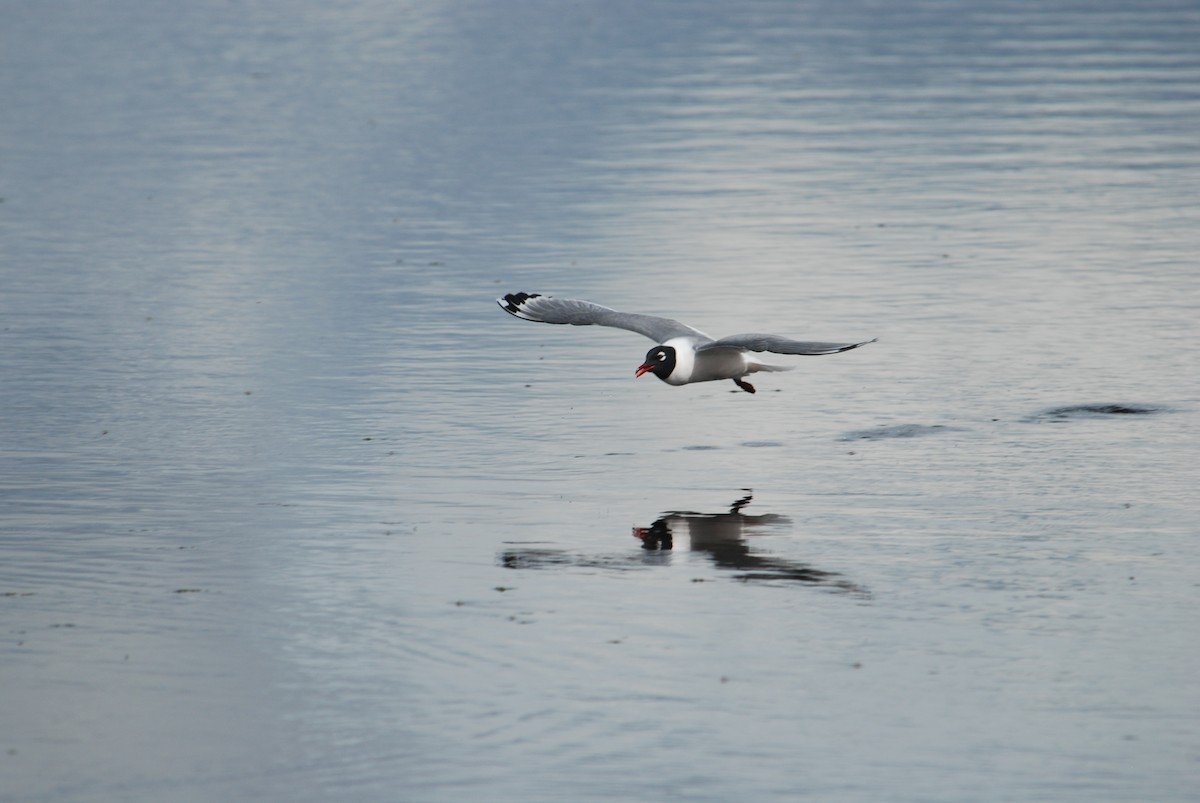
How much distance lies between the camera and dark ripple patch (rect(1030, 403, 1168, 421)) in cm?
1433

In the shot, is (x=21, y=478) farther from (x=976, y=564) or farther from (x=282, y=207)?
(x=282, y=207)

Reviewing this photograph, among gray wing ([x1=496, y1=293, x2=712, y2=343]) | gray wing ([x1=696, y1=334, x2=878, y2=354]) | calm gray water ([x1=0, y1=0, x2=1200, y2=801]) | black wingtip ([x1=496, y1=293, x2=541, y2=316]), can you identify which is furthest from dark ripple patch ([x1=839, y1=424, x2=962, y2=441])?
black wingtip ([x1=496, y1=293, x2=541, y2=316])

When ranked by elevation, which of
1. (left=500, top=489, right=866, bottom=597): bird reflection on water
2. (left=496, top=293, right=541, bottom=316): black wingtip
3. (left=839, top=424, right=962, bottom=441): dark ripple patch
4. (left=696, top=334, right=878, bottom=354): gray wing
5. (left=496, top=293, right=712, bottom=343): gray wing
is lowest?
(left=500, top=489, right=866, bottom=597): bird reflection on water

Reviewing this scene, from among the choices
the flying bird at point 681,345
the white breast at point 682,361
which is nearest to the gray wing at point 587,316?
the flying bird at point 681,345

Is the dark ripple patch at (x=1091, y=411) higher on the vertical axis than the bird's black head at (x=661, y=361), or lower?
lower

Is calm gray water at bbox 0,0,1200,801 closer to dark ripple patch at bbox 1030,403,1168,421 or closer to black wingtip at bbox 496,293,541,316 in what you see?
dark ripple patch at bbox 1030,403,1168,421

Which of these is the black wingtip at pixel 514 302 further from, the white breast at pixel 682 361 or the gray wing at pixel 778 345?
the gray wing at pixel 778 345

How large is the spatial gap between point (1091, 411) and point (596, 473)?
12.7ft

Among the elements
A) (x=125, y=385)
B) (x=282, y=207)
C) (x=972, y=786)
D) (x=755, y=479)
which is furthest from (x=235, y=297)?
(x=972, y=786)

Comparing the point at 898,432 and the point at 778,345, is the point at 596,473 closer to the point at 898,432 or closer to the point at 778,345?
the point at 778,345

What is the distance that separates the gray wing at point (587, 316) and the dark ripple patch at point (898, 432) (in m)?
1.34

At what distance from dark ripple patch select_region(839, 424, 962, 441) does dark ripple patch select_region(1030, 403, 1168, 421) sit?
0.74m

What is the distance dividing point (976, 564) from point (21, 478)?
21.2 ft

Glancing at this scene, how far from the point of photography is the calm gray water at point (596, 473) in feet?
28.9
